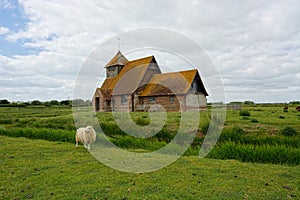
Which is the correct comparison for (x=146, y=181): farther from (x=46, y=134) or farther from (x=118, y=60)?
(x=118, y=60)

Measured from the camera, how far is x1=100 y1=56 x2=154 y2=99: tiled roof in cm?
3684

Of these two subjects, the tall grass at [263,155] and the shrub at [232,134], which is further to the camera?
the shrub at [232,134]

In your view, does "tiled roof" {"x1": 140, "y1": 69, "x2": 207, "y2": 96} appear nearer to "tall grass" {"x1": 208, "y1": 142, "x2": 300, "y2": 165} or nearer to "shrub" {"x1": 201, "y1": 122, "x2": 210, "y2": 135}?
"shrub" {"x1": 201, "y1": 122, "x2": 210, "y2": 135}

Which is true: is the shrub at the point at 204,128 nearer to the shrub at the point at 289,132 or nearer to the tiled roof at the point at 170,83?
the shrub at the point at 289,132

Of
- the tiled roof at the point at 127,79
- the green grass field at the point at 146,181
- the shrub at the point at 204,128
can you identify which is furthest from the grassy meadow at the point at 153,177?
the tiled roof at the point at 127,79

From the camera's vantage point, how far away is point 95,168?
8250 mm

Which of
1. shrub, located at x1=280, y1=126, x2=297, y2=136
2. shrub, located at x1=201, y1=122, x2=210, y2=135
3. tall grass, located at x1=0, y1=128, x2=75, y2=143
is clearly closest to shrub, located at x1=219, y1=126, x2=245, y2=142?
shrub, located at x1=201, y1=122, x2=210, y2=135

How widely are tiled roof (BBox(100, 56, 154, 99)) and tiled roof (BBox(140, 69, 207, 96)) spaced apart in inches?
A: 73.5

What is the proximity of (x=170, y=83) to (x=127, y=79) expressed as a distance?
8749 mm

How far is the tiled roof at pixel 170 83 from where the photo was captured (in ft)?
107

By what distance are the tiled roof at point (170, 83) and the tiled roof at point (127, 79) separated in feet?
6.12

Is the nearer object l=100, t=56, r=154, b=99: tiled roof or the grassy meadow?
the grassy meadow

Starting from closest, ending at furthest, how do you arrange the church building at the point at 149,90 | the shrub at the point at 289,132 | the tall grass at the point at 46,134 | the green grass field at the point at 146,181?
the green grass field at the point at 146,181, the shrub at the point at 289,132, the tall grass at the point at 46,134, the church building at the point at 149,90

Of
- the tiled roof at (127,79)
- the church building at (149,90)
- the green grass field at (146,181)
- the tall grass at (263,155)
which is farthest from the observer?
the tiled roof at (127,79)
